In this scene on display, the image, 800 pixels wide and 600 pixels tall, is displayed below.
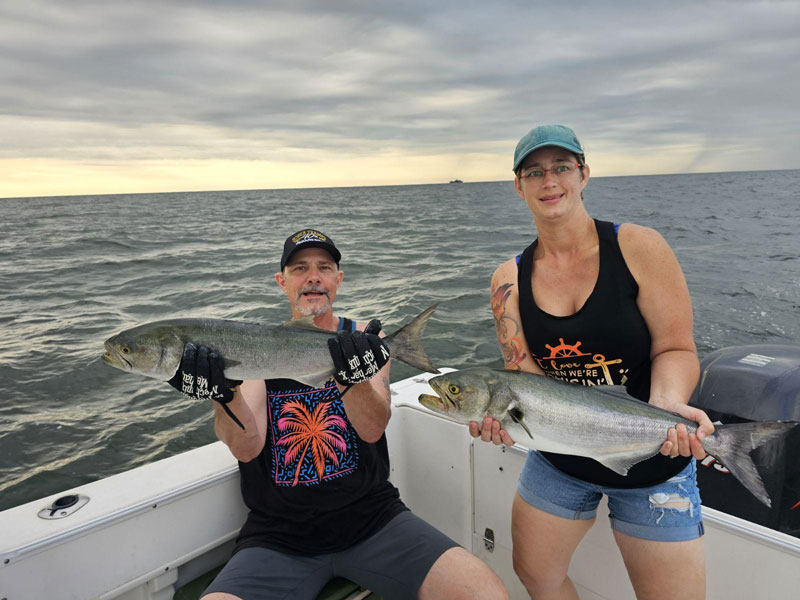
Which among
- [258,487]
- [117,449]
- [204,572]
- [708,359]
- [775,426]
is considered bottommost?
[117,449]

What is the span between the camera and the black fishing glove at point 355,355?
104 inches

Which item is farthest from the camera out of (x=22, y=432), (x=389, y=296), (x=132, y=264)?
(x=132, y=264)

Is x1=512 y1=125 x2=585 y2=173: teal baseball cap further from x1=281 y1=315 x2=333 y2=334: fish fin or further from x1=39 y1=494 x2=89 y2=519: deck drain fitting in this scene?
x1=39 y1=494 x2=89 y2=519: deck drain fitting

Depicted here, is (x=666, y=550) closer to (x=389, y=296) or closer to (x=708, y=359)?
(x=708, y=359)

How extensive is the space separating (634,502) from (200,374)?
7.08 ft

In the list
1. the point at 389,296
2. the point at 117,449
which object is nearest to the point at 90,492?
the point at 117,449

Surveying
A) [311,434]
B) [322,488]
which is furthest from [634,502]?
[311,434]

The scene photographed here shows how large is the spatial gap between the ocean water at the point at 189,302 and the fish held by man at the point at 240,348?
465cm

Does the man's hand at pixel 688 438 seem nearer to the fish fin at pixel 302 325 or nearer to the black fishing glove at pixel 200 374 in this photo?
the fish fin at pixel 302 325

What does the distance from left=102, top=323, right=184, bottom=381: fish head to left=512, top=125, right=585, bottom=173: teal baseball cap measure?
1982 millimetres

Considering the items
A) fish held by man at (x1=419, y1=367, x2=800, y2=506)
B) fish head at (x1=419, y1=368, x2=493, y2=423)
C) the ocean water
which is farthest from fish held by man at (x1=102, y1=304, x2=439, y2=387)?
the ocean water

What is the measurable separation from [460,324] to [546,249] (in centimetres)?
859

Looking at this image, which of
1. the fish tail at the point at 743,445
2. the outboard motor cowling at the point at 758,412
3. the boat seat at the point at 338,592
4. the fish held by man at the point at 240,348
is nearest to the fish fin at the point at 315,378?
the fish held by man at the point at 240,348

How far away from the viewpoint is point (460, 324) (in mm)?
11445
